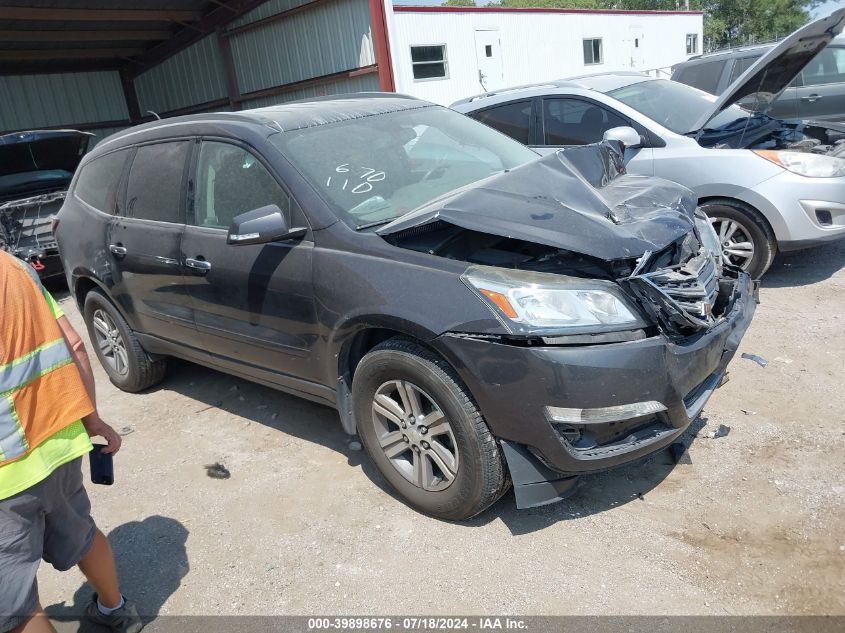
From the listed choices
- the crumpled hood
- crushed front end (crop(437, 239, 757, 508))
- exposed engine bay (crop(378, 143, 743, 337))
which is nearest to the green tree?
the crumpled hood

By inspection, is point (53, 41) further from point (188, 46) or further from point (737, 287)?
point (737, 287)

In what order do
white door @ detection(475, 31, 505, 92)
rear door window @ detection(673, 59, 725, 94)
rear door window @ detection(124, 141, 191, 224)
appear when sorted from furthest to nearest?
white door @ detection(475, 31, 505, 92), rear door window @ detection(673, 59, 725, 94), rear door window @ detection(124, 141, 191, 224)

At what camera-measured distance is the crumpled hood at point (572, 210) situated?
8.91 ft

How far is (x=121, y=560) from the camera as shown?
3117mm

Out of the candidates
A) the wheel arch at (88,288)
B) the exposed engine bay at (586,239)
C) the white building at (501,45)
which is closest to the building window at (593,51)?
the white building at (501,45)

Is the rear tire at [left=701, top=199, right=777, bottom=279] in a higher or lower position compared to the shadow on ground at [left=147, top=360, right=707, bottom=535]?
higher

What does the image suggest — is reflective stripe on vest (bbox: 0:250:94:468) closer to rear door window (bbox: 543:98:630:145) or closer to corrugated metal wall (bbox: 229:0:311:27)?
rear door window (bbox: 543:98:630:145)

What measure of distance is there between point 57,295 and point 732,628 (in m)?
8.95

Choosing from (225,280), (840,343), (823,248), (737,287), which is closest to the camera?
(737,287)

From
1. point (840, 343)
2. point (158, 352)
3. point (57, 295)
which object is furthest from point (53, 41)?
point (840, 343)

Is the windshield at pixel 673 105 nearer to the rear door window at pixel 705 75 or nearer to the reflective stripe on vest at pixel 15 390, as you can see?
the rear door window at pixel 705 75

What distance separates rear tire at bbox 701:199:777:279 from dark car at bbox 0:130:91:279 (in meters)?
6.96

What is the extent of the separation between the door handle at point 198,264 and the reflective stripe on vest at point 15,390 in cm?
174

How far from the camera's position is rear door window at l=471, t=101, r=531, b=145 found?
6.54 metres
